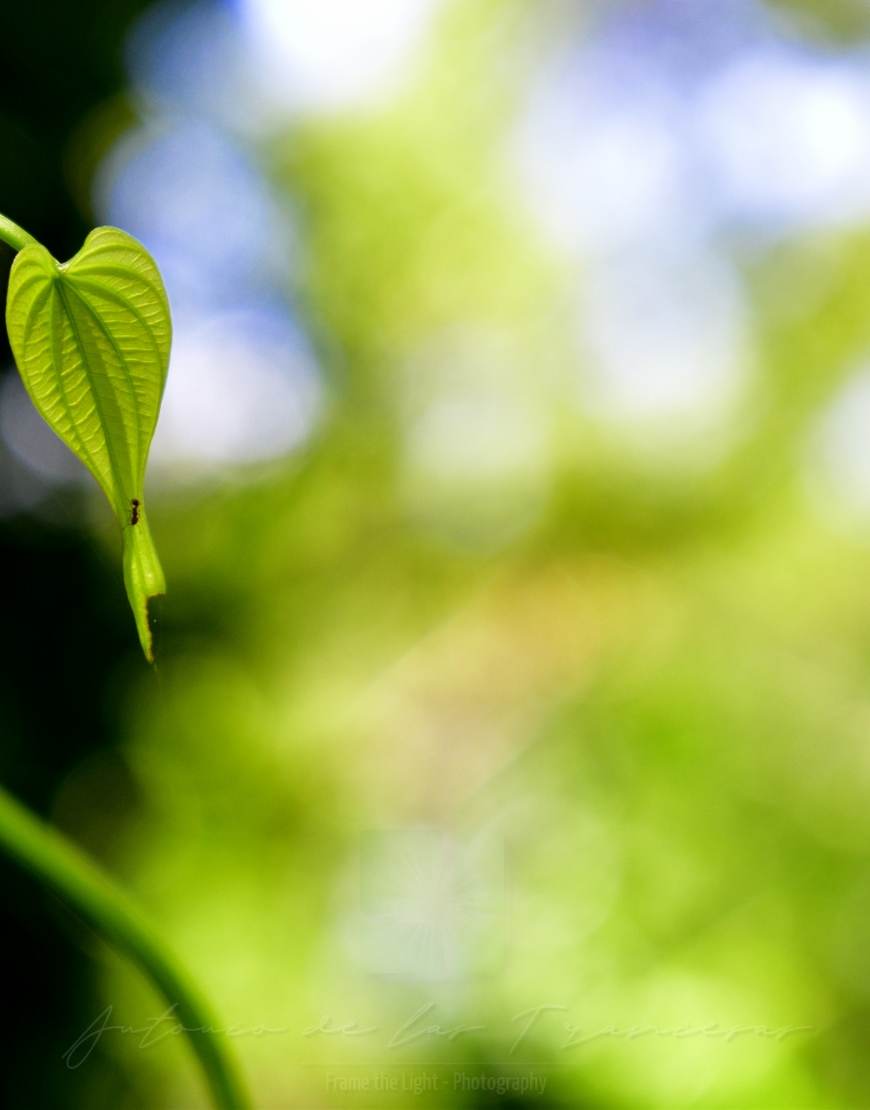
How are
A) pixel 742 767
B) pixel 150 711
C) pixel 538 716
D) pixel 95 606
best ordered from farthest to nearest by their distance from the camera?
1. pixel 538 716
2. pixel 742 767
3. pixel 150 711
4. pixel 95 606

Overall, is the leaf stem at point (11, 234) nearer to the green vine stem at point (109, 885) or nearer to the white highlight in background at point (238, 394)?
the green vine stem at point (109, 885)

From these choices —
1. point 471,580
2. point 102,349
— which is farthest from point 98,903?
point 471,580

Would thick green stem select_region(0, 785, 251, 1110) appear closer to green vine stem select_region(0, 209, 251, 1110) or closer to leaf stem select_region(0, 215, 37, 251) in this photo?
green vine stem select_region(0, 209, 251, 1110)

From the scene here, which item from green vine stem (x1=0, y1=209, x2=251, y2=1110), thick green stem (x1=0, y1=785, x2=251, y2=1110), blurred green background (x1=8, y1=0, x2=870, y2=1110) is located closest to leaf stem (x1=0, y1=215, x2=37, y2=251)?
green vine stem (x1=0, y1=209, x2=251, y2=1110)

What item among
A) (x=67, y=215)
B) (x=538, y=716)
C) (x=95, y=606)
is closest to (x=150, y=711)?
(x=95, y=606)

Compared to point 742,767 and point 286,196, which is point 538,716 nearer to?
point 742,767

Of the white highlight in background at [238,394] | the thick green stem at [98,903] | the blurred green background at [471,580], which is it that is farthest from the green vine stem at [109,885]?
the white highlight in background at [238,394]
